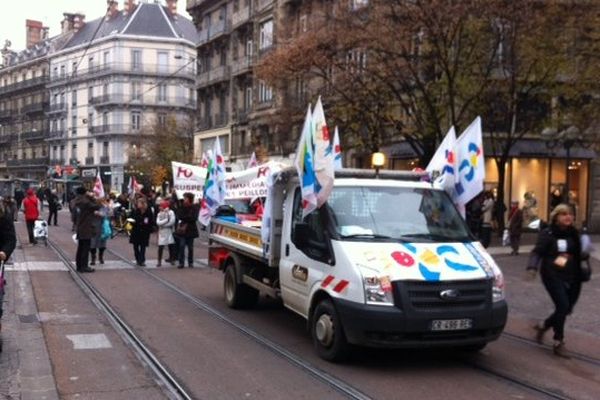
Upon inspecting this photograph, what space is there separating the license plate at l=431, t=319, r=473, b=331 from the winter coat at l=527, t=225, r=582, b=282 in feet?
5.00

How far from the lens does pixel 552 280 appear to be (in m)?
8.24

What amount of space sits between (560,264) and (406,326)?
2308mm

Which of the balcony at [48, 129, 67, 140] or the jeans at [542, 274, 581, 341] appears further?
the balcony at [48, 129, 67, 140]

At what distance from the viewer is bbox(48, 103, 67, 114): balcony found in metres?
83.8

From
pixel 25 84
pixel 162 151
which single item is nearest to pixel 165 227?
pixel 162 151

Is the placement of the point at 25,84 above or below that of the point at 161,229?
above

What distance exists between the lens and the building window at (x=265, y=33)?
41375 millimetres

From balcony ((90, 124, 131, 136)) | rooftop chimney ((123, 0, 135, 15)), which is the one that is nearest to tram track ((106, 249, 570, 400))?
balcony ((90, 124, 131, 136))

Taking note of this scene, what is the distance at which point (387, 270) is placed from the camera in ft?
23.5

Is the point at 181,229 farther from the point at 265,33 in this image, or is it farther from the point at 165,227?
the point at 265,33

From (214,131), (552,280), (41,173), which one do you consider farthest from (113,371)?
(41,173)

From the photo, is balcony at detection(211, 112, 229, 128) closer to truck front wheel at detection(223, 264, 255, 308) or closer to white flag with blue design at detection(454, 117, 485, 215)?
truck front wheel at detection(223, 264, 255, 308)

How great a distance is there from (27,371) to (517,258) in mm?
13934

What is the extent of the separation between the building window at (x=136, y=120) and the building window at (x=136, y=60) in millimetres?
4839
